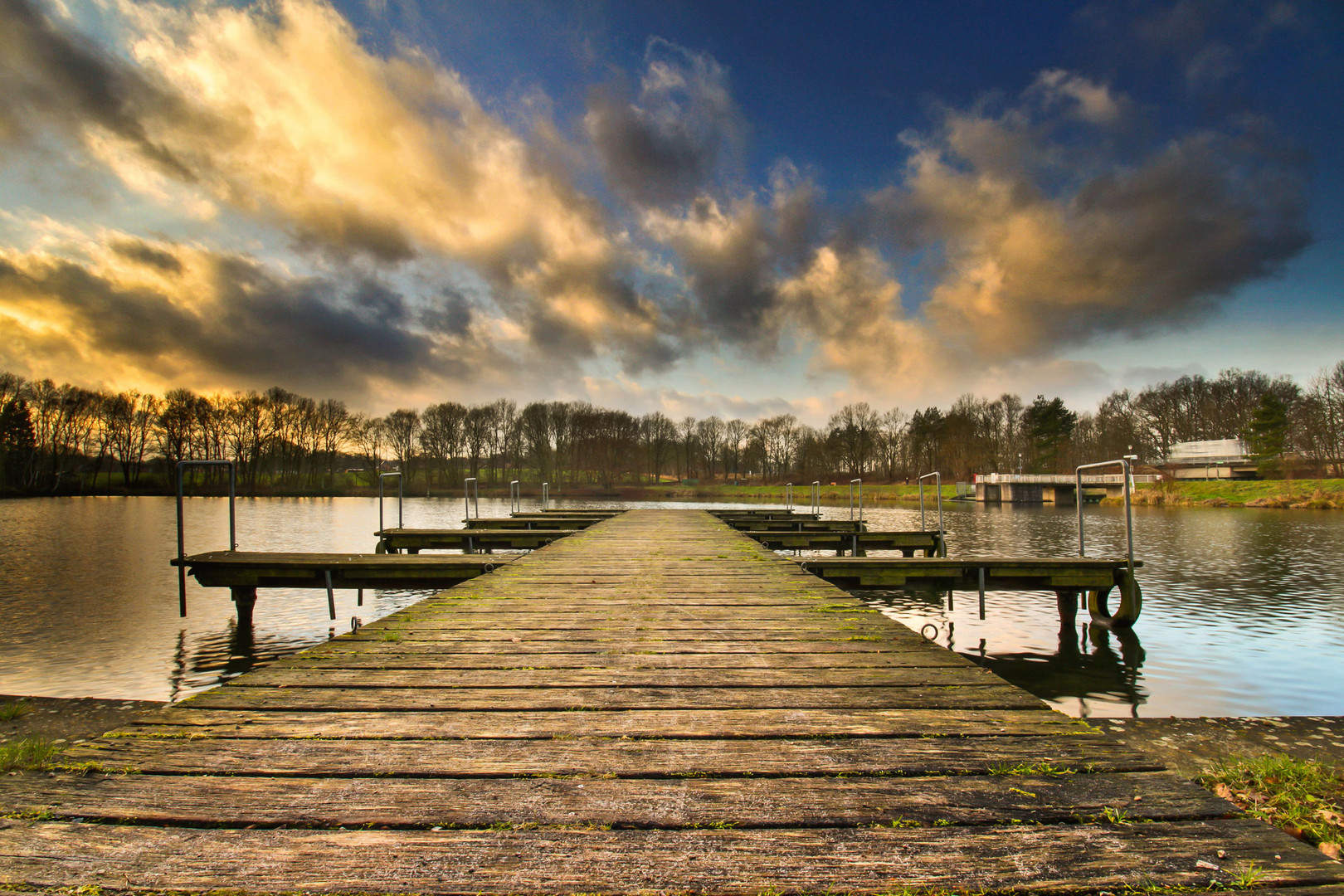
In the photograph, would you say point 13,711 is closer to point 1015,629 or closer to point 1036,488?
point 1015,629

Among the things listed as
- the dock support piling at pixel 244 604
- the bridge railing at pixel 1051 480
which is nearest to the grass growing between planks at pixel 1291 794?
the dock support piling at pixel 244 604

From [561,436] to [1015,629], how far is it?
6509cm

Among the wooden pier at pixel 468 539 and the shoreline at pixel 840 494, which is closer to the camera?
the wooden pier at pixel 468 539

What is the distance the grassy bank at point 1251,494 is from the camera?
3534 cm

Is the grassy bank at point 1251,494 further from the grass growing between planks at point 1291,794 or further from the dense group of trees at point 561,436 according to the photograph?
the grass growing between planks at point 1291,794

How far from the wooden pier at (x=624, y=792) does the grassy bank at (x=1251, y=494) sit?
4638 cm

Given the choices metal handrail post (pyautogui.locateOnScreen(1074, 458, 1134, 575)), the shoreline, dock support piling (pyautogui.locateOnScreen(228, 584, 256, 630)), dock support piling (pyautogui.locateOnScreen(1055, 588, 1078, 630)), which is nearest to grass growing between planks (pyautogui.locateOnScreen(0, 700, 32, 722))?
dock support piling (pyautogui.locateOnScreen(228, 584, 256, 630))

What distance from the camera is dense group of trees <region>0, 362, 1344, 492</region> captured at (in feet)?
176

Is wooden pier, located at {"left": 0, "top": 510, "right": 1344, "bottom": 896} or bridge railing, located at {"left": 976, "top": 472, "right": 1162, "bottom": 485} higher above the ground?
wooden pier, located at {"left": 0, "top": 510, "right": 1344, "bottom": 896}

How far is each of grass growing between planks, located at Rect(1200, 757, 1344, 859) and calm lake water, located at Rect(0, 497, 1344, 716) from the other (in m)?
2.22

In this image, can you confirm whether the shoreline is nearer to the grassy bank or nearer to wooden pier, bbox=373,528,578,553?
the grassy bank

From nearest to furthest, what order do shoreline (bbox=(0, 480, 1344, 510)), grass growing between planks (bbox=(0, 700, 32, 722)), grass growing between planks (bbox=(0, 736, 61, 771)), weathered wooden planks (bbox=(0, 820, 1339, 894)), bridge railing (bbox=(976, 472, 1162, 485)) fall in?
weathered wooden planks (bbox=(0, 820, 1339, 894)) < grass growing between planks (bbox=(0, 736, 61, 771)) < grass growing between planks (bbox=(0, 700, 32, 722)) < shoreline (bbox=(0, 480, 1344, 510)) < bridge railing (bbox=(976, 472, 1162, 485))

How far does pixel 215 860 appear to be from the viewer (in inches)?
63.6

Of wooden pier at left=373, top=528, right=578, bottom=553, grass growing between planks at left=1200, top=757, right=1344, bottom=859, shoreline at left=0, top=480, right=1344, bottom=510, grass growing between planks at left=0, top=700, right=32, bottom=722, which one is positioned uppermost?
wooden pier at left=373, top=528, right=578, bottom=553
